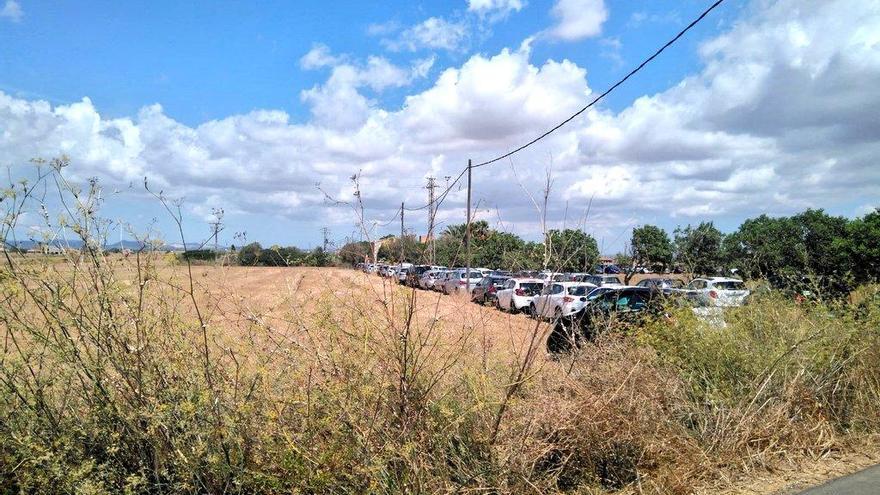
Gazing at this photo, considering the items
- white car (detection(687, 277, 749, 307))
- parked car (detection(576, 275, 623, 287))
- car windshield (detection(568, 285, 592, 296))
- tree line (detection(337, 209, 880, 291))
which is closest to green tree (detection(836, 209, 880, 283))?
tree line (detection(337, 209, 880, 291))

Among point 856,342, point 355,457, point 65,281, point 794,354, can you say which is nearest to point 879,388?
point 856,342

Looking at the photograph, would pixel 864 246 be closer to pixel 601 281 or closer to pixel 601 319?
pixel 601 281

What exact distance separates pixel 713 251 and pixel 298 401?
4591 centimetres

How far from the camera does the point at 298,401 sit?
375 centimetres

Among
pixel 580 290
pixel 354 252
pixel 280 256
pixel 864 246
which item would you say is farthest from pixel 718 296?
pixel 864 246

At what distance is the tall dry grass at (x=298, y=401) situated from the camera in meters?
3.72

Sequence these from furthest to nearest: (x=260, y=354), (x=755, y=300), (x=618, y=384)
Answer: (x=755, y=300), (x=618, y=384), (x=260, y=354)

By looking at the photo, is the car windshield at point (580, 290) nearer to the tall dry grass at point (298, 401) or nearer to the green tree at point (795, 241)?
the tall dry grass at point (298, 401)

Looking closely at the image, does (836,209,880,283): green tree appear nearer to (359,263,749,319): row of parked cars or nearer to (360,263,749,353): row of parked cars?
(359,263,749,319): row of parked cars

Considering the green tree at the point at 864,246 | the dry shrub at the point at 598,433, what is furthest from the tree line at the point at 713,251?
the dry shrub at the point at 598,433

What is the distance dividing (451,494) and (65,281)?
2.88 m

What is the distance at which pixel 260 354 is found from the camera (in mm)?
4332

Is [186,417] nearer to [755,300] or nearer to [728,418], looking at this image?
[728,418]

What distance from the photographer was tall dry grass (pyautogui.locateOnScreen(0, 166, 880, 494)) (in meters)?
3.72
